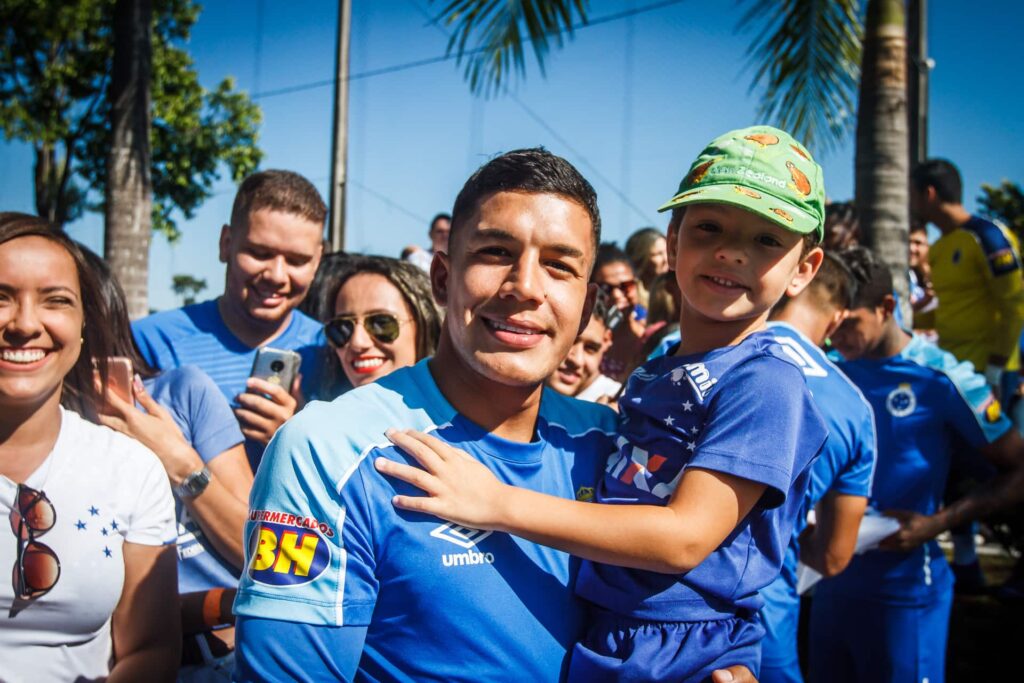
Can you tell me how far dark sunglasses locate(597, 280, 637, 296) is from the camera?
5676mm

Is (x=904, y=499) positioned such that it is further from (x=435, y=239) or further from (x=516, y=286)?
(x=435, y=239)

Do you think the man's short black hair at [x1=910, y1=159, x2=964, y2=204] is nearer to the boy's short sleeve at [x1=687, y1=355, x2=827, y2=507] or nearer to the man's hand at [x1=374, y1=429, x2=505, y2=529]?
the boy's short sleeve at [x1=687, y1=355, x2=827, y2=507]

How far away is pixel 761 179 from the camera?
2332mm

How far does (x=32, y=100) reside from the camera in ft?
61.2

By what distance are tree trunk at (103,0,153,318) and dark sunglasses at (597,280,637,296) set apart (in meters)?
5.33

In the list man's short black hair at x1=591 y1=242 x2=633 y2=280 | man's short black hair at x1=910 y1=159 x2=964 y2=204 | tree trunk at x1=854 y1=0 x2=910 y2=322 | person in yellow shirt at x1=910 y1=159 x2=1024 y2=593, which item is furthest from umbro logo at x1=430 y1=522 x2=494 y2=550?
man's short black hair at x1=910 y1=159 x2=964 y2=204

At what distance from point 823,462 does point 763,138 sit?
1256mm

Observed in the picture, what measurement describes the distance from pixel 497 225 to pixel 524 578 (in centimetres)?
87

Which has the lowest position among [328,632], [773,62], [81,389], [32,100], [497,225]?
[328,632]

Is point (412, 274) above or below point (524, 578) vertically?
above

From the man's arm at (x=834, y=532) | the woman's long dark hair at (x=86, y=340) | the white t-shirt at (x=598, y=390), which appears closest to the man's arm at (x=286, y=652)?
the woman's long dark hair at (x=86, y=340)

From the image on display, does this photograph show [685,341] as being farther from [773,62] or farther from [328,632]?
[773,62]

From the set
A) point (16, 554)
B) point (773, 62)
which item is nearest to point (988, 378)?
point (773, 62)

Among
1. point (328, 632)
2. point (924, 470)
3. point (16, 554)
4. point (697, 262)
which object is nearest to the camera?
point (328, 632)
